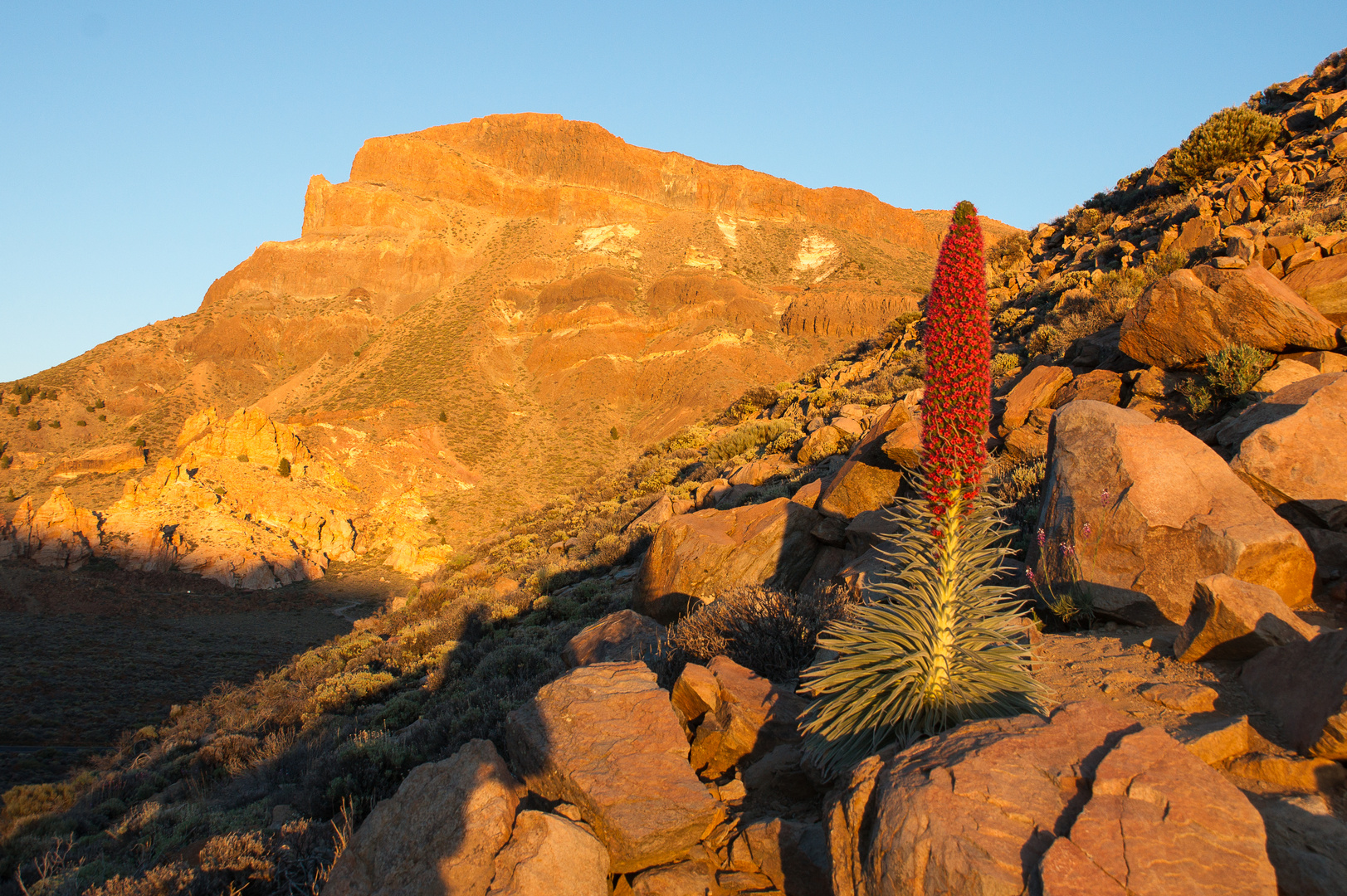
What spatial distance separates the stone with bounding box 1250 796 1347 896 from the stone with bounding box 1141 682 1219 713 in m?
0.84

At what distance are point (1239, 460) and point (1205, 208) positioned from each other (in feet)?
42.1

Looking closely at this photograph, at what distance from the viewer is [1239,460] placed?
535cm

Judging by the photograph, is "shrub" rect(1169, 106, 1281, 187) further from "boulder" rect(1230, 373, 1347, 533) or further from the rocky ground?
"boulder" rect(1230, 373, 1347, 533)

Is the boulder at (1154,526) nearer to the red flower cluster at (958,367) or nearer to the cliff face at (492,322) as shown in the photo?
the red flower cluster at (958,367)

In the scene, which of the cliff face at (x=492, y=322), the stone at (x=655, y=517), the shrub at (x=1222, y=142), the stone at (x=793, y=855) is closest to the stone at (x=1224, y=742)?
the stone at (x=793, y=855)

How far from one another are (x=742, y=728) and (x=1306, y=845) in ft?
8.64

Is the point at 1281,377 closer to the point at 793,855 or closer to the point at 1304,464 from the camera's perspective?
the point at 1304,464

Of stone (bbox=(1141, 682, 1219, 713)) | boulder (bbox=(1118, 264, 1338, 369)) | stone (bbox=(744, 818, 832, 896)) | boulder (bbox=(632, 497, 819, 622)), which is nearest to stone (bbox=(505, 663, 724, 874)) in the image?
stone (bbox=(744, 818, 832, 896))

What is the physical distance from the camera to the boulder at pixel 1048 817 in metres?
2.26

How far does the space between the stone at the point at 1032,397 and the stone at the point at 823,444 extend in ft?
13.6

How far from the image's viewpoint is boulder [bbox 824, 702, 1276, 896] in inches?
89.0

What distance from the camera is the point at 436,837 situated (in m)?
3.48

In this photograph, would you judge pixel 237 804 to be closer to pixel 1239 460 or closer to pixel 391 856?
pixel 391 856

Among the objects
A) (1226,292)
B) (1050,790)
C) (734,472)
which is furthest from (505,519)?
(1050,790)
